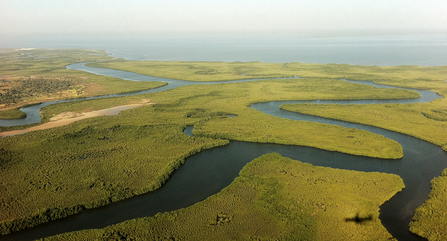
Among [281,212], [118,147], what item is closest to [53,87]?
[118,147]

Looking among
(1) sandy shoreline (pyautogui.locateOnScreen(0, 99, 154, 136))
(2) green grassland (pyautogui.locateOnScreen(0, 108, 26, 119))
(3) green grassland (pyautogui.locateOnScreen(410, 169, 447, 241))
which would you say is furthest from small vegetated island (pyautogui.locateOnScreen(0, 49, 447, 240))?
(1) sandy shoreline (pyautogui.locateOnScreen(0, 99, 154, 136))

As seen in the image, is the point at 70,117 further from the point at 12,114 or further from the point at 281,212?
the point at 281,212

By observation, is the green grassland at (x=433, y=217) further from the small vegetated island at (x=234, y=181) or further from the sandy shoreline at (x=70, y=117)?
the sandy shoreline at (x=70, y=117)

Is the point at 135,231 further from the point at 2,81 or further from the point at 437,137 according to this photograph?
the point at 2,81

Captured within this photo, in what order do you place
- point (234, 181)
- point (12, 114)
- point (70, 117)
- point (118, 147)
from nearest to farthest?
1. point (234, 181)
2. point (118, 147)
3. point (70, 117)
4. point (12, 114)

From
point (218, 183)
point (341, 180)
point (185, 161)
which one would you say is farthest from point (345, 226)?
point (185, 161)

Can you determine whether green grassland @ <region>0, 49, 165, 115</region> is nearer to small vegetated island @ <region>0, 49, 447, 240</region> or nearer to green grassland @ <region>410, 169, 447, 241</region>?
small vegetated island @ <region>0, 49, 447, 240</region>

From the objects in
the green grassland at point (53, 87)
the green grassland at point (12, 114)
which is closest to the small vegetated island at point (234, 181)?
the green grassland at point (12, 114)
